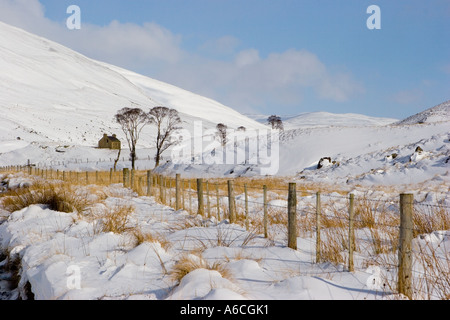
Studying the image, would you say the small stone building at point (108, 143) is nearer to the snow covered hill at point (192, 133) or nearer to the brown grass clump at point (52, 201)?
the snow covered hill at point (192, 133)

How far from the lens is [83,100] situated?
130 meters

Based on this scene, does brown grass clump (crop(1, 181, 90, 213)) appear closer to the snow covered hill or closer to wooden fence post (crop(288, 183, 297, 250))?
wooden fence post (crop(288, 183, 297, 250))

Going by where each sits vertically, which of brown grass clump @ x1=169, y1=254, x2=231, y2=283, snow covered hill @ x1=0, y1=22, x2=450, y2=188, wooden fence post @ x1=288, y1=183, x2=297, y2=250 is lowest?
brown grass clump @ x1=169, y1=254, x2=231, y2=283

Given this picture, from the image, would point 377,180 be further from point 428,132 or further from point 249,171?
point 428,132

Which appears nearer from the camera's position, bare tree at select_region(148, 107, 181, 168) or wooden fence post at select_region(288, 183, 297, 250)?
wooden fence post at select_region(288, 183, 297, 250)

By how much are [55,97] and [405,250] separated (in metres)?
136

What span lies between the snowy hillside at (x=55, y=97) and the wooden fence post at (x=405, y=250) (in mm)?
71532

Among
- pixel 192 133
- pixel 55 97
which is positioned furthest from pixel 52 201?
pixel 55 97

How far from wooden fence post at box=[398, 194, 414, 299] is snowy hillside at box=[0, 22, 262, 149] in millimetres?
A: 71532

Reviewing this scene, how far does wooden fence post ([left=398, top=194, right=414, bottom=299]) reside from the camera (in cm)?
375

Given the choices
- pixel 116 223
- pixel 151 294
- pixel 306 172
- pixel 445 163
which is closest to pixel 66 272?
pixel 151 294

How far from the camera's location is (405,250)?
12.8ft

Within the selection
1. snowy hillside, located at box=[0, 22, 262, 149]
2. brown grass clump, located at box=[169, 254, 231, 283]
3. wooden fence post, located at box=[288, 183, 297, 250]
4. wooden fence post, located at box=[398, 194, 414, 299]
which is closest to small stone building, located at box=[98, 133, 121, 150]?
snowy hillside, located at box=[0, 22, 262, 149]

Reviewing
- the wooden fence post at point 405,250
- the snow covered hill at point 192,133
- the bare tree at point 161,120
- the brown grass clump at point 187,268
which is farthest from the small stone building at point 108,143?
the wooden fence post at point 405,250
